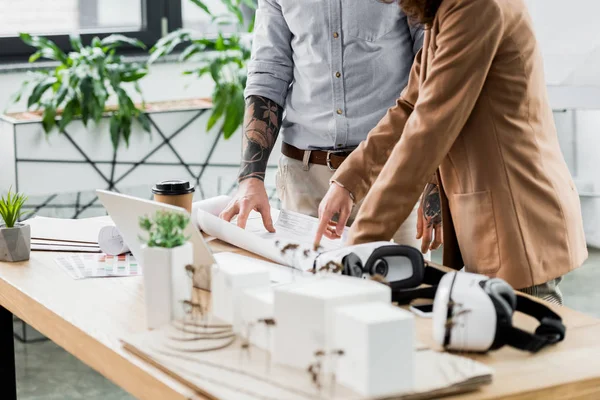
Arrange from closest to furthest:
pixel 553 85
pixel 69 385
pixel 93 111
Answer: pixel 69 385
pixel 93 111
pixel 553 85

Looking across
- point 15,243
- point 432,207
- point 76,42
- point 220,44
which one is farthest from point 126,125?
point 432,207

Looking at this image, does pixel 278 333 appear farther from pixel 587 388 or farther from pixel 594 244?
pixel 594 244

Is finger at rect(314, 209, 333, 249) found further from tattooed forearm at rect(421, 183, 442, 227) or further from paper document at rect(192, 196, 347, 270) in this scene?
tattooed forearm at rect(421, 183, 442, 227)

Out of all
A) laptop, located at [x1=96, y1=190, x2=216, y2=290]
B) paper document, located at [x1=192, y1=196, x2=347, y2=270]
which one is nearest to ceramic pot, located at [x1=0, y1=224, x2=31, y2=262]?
laptop, located at [x1=96, y1=190, x2=216, y2=290]

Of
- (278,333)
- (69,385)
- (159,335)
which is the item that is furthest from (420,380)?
(69,385)

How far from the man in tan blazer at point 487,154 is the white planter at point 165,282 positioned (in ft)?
1.35

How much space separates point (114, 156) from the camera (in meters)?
4.17

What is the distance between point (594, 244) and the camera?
16.9 feet

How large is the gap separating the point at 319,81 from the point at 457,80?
768mm

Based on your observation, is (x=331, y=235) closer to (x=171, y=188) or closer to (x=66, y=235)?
(x=171, y=188)

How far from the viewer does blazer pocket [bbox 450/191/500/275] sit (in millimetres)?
1705

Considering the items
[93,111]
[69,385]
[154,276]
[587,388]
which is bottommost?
[69,385]

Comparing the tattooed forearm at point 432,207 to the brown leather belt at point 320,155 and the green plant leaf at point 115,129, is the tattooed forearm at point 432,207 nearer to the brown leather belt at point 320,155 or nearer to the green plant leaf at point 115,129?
the brown leather belt at point 320,155

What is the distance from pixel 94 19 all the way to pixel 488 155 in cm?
349
